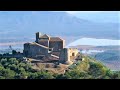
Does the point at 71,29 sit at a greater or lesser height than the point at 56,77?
greater

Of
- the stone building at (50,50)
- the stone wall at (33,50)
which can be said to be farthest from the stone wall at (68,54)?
the stone wall at (33,50)

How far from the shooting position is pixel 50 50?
15.5 ft

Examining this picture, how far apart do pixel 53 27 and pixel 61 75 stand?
2.70 feet

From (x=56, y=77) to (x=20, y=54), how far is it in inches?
26.1

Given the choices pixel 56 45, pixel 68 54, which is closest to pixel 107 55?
pixel 68 54

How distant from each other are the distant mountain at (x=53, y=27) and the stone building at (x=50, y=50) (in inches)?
4.8

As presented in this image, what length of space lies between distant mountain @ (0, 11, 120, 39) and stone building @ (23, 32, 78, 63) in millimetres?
121

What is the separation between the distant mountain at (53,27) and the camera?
187 inches

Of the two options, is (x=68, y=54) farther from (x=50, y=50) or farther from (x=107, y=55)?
(x=107, y=55)

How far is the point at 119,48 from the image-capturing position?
449 centimetres
